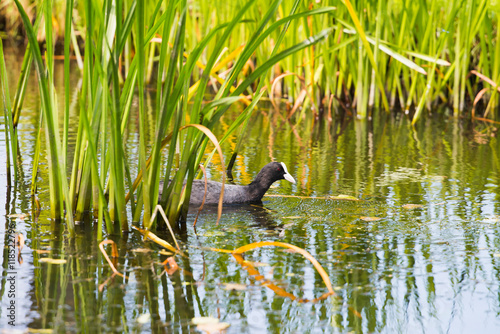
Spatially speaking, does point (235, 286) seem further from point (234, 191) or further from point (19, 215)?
point (234, 191)

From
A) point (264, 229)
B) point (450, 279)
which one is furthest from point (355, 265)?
point (264, 229)

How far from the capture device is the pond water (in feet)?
11.1

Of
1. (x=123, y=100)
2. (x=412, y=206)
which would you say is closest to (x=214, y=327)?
(x=123, y=100)

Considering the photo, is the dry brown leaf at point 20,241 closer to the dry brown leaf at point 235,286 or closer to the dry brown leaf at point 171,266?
the dry brown leaf at point 171,266

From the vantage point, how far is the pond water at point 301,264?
11.1 ft

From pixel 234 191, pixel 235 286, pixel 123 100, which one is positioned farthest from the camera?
pixel 234 191

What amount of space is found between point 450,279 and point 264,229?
1.49 meters

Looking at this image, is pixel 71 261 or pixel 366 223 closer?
pixel 71 261

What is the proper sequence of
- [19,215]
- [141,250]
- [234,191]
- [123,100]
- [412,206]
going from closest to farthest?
[141,250] < [123,100] < [19,215] < [412,206] < [234,191]

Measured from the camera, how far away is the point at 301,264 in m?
4.14

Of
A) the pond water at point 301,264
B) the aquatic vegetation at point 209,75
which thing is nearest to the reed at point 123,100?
the aquatic vegetation at point 209,75

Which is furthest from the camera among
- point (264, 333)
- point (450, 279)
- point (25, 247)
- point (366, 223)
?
point (366, 223)

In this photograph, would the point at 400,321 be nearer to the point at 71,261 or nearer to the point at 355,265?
the point at 355,265

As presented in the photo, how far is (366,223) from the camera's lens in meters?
5.11
